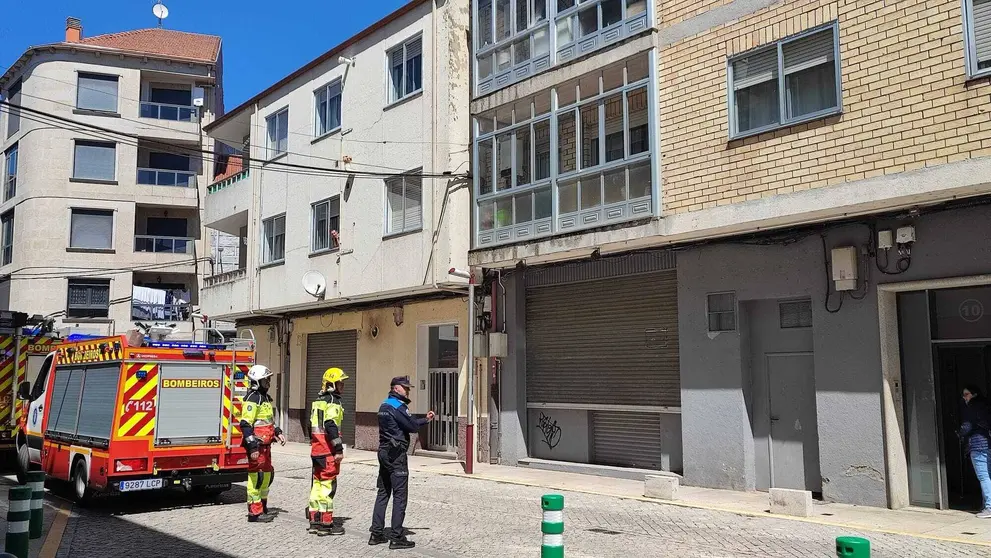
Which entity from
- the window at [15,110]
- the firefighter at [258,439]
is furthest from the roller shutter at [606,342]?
the window at [15,110]

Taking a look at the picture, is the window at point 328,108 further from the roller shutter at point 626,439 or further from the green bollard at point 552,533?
the green bollard at point 552,533

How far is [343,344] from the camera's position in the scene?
23984 mm

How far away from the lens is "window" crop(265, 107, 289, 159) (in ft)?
80.3

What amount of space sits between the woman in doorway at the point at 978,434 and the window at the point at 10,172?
39716 millimetres

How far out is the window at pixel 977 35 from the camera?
34.9 feet

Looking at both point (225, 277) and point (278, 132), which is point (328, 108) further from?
point (225, 277)

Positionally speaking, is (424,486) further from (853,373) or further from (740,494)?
(853,373)

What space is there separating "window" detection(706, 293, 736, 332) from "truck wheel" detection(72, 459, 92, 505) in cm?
961

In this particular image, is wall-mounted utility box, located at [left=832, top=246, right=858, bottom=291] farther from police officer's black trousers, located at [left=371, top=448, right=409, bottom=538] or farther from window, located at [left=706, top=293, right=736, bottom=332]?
police officer's black trousers, located at [left=371, top=448, right=409, bottom=538]

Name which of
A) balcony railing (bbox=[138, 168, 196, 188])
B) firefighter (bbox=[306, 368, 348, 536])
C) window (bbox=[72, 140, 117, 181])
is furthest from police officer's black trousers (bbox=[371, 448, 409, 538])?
window (bbox=[72, 140, 117, 181])

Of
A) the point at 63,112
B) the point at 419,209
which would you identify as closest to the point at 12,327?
the point at 419,209

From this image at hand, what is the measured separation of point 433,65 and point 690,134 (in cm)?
687

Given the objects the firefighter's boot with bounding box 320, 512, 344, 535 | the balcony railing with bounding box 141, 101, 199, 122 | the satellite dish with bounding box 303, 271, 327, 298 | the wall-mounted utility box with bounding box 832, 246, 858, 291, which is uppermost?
the balcony railing with bounding box 141, 101, 199, 122

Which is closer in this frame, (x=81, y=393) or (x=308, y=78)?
(x=81, y=393)
